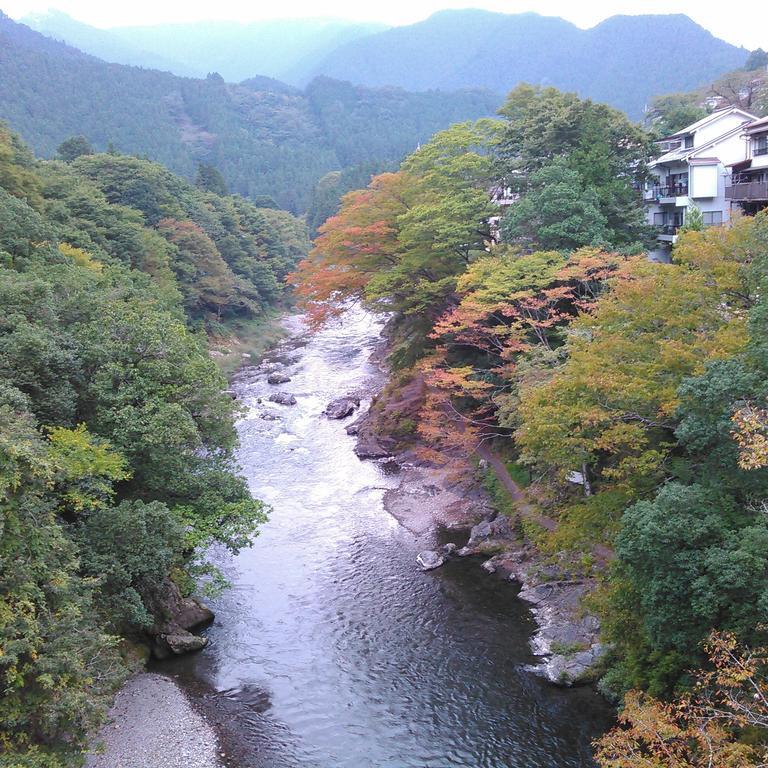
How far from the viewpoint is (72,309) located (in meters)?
16.5

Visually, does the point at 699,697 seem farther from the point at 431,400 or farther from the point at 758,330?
the point at 431,400

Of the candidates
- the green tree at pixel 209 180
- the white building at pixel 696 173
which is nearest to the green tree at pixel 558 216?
the white building at pixel 696 173

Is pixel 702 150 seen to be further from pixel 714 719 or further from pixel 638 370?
pixel 714 719

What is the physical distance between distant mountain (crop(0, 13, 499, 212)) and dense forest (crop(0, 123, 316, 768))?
→ 3429 inches

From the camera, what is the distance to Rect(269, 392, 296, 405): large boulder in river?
32.4 meters

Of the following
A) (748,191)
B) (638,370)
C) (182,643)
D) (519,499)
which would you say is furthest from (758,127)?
(182,643)

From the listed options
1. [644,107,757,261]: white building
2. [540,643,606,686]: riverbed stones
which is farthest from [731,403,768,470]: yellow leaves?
[644,107,757,261]: white building

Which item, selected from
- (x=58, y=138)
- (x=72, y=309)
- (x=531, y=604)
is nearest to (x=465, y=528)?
(x=531, y=604)

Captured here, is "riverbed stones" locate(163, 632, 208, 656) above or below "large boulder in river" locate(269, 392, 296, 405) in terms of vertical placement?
above

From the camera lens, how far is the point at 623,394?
1227 cm

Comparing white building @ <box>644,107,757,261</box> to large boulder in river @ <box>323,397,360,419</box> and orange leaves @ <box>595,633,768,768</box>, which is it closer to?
large boulder in river @ <box>323,397,360,419</box>

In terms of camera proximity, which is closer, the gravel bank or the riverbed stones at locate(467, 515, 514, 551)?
the gravel bank

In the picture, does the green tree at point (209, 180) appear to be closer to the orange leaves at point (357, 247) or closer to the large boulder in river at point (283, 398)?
the large boulder in river at point (283, 398)

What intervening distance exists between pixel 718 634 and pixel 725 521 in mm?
1590
